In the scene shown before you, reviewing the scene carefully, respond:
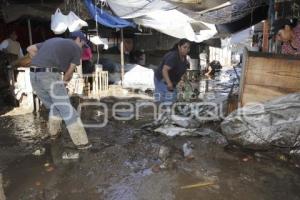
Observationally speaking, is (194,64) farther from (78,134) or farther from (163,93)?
(78,134)

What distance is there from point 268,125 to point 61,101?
3491 millimetres

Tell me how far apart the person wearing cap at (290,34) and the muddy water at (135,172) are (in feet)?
8.11

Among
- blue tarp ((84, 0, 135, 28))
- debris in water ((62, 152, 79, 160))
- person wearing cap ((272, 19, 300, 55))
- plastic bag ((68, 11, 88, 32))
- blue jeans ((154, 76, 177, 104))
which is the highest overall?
blue tarp ((84, 0, 135, 28))

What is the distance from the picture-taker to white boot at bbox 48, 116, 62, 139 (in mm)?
6214

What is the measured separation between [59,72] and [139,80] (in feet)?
22.1

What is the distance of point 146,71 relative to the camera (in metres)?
12.7

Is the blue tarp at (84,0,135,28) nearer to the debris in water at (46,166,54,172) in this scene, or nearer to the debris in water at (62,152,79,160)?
the debris in water at (62,152,79,160)

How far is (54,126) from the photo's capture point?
Answer: 247 inches

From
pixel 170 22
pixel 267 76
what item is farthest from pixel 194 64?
pixel 267 76

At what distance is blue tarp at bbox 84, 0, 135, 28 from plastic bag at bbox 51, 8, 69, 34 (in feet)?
4.52

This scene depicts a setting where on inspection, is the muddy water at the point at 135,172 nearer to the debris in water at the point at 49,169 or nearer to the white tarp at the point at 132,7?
the debris in water at the point at 49,169

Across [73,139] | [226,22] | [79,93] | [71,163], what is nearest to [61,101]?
[73,139]

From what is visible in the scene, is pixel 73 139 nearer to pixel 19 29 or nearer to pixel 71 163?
pixel 71 163

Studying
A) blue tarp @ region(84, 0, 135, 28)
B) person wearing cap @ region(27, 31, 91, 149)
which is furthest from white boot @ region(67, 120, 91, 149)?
blue tarp @ region(84, 0, 135, 28)
